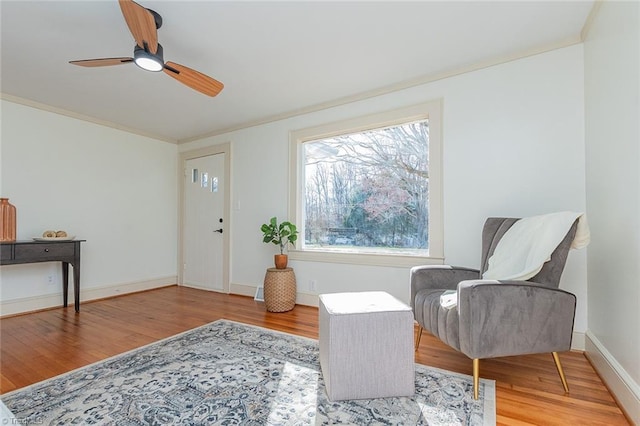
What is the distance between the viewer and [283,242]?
373 centimetres

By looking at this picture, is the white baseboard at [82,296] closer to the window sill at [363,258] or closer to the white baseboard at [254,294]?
the white baseboard at [254,294]

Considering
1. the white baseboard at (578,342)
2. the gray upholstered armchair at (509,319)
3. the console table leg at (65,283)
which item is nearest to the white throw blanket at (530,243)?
the gray upholstered armchair at (509,319)

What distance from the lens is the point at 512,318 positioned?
64.2 inches

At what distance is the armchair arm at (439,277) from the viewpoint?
2264 millimetres

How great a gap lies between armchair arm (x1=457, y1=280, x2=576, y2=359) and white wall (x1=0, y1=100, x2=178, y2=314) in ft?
13.9

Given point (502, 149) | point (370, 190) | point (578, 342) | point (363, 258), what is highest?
point (502, 149)

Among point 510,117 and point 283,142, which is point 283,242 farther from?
point 510,117

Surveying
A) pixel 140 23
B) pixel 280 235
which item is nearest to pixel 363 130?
pixel 280 235

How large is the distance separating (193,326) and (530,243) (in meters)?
2.74

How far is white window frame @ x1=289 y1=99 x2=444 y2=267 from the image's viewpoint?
110 inches

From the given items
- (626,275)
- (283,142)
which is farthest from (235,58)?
(626,275)

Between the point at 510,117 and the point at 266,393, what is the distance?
2.64 meters

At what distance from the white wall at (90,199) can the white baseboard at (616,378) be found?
16.0 feet

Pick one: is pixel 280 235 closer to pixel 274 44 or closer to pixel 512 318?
pixel 274 44
